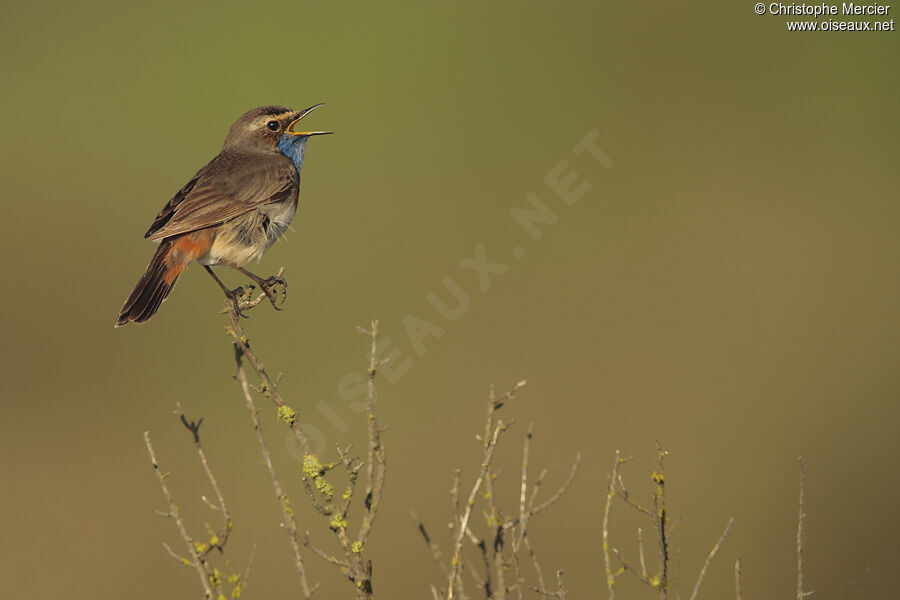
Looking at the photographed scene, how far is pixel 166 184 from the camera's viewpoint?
16.3 m

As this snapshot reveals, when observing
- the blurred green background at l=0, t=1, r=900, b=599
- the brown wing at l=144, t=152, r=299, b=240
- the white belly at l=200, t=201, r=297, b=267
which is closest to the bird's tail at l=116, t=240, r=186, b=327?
the brown wing at l=144, t=152, r=299, b=240

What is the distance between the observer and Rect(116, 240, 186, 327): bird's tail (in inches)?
249

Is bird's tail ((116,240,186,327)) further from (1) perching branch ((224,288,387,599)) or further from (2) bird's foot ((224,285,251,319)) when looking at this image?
(1) perching branch ((224,288,387,599))

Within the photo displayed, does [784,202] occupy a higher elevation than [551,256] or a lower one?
lower

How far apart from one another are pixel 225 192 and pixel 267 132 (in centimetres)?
100

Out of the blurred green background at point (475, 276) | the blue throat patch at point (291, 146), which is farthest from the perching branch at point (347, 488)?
the blurred green background at point (475, 276)

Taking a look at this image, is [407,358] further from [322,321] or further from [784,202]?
[784,202]

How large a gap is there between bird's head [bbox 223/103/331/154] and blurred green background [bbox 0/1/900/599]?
3.33 m

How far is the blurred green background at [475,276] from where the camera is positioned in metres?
10.6

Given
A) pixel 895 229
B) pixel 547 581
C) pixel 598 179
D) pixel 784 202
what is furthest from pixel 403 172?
pixel 547 581

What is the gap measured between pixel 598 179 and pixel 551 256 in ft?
8.05

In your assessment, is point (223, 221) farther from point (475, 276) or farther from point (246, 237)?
point (475, 276)

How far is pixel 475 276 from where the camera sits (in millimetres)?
14078

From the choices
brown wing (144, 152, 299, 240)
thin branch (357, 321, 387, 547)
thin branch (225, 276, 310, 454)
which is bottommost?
thin branch (357, 321, 387, 547)
